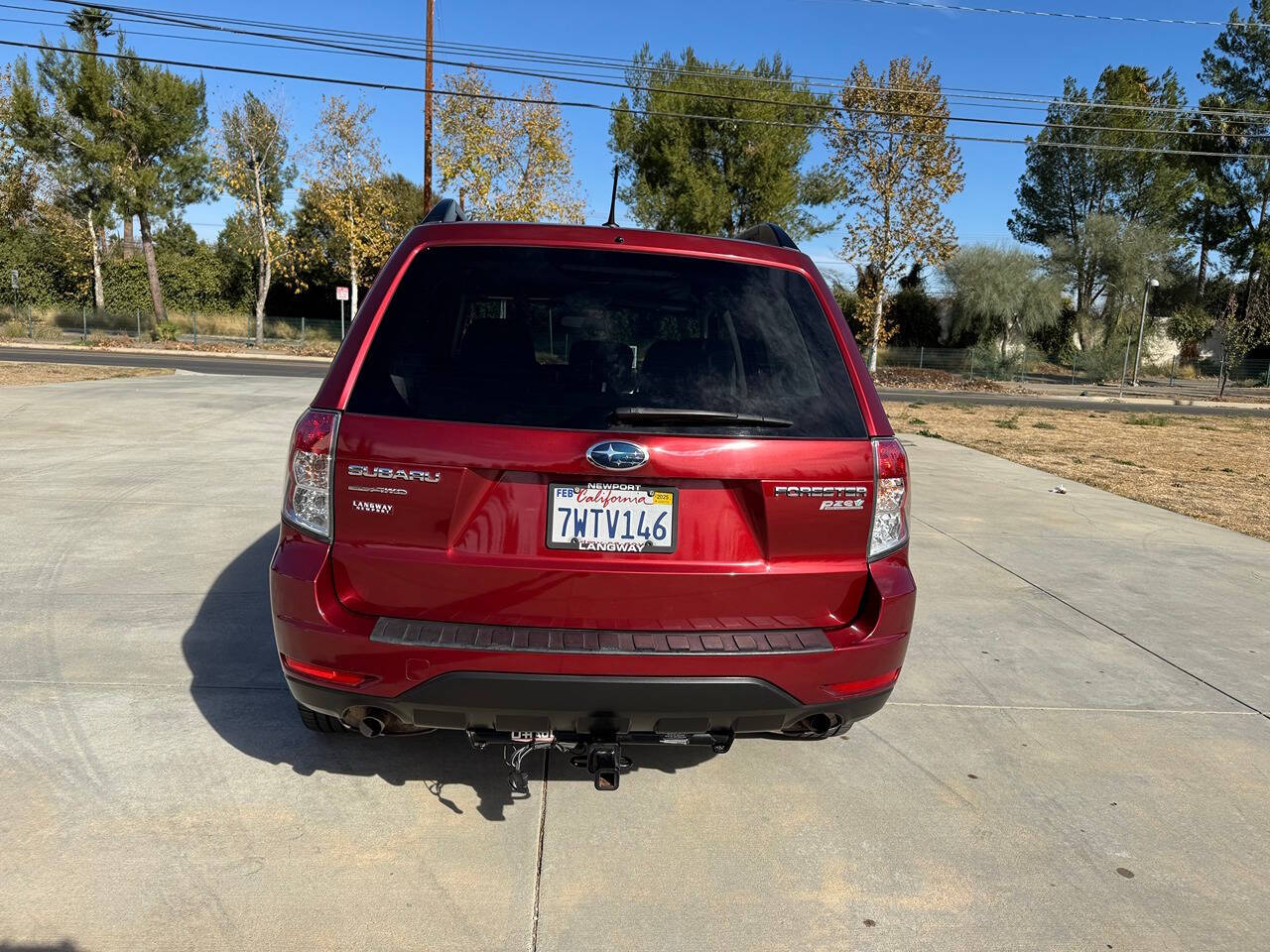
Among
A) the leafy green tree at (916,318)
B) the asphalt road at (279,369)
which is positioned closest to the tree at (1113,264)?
the leafy green tree at (916,318)

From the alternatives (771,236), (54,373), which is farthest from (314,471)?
(54,373)

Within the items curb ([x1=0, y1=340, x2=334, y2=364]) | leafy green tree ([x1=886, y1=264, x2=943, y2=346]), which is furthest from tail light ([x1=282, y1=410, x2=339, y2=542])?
leafy green tree ([x1=886, y1=264, x2=943, y2=346])

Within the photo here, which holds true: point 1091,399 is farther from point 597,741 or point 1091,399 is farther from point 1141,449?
point 597,741

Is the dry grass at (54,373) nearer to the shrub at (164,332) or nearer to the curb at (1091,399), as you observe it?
the shrub at (164,332)

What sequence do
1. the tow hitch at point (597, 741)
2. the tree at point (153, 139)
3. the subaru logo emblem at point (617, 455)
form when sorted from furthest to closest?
the tree at point (153, 139), the tow hitch at point (597, 741), the subaru logo emblem at point (617, 455)

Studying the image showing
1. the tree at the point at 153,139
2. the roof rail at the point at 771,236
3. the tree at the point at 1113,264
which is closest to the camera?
the roof rail at the point at 771,236

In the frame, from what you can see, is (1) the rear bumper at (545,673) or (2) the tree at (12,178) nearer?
(1) the rear bumper at (545,673)

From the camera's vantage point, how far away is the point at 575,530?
254 centimetres

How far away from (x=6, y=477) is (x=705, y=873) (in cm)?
757

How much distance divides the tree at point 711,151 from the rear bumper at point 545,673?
1466 inches

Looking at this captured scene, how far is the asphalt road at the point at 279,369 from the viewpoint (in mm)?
25172

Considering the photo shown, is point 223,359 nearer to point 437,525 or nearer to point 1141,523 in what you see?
point 1141,523

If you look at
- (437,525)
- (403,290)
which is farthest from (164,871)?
(403,290)

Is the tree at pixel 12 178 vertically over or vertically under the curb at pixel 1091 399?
over
